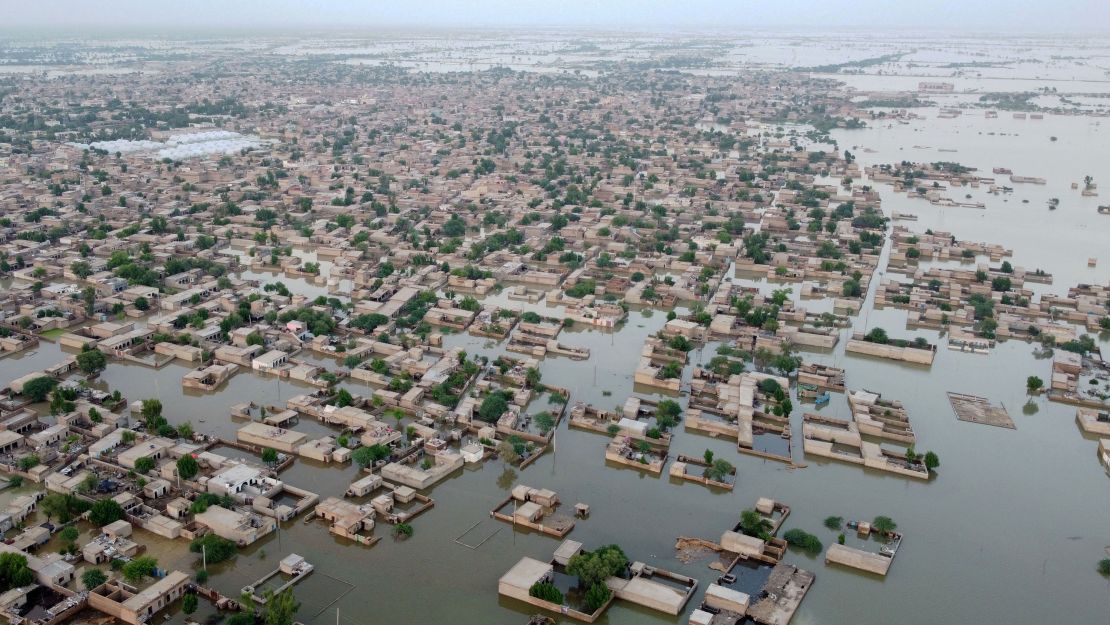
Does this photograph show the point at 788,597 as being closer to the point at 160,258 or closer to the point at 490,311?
the point at 490,311

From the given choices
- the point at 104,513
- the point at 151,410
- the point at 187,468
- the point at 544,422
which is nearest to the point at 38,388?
the point at 151,410

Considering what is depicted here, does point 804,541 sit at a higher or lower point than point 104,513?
lower

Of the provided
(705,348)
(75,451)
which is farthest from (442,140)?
(75,451)

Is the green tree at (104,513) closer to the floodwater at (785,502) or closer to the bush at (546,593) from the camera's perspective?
the floodwater at (785,502)

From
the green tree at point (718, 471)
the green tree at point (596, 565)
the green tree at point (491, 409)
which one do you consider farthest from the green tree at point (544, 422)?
the green tree at point (596, 565)

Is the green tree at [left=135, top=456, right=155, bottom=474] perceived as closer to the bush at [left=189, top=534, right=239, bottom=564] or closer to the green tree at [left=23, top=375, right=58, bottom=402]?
the bush at [left=189, top=534, right=239, bottom=564]

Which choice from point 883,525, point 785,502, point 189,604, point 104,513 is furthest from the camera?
point 785,502

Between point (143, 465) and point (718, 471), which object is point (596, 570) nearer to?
point (718, 471)
